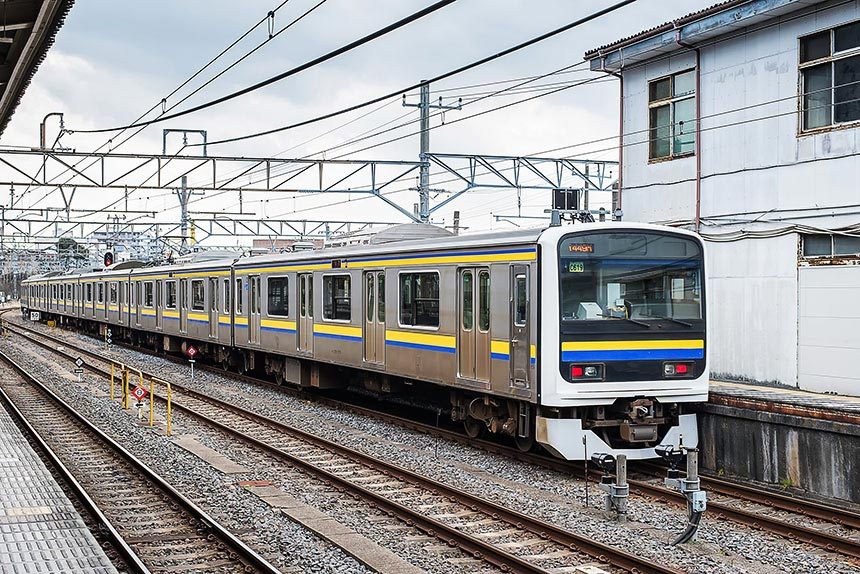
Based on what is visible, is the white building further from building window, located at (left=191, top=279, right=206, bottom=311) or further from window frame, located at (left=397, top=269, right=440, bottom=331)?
A: building window, located at (left=191, top=279, right=206, bottom=311)

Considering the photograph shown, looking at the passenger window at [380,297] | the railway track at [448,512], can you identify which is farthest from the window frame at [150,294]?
the passenger window at [380,297]

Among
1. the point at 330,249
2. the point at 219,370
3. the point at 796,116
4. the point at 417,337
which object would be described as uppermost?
the point at 796,116

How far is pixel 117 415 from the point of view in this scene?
1667 cm

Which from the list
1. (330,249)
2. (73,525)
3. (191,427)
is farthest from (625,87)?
(73,525)

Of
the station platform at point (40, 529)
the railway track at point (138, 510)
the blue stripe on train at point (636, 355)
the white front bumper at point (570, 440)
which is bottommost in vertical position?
the railway track at point (138, 510)

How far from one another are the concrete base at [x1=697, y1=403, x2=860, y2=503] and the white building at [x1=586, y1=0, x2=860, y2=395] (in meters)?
2.51

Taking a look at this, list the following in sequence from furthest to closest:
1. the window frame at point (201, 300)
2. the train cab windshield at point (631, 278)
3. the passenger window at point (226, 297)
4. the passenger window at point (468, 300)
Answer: the window frame at point (201, 300) → the passenger window at point (226, 297) → the passenger window at point (468, 300) → the train cab windshield at point (631, 278)

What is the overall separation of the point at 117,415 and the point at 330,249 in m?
4.59

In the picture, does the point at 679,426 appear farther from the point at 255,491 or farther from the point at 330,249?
the point at 330,249

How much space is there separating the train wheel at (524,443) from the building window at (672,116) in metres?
6.33

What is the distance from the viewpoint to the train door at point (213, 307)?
76.4ft

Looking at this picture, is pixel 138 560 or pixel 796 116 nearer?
pixel 138 560

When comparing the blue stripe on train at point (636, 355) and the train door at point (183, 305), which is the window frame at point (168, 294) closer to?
the train door at point (183, 305)

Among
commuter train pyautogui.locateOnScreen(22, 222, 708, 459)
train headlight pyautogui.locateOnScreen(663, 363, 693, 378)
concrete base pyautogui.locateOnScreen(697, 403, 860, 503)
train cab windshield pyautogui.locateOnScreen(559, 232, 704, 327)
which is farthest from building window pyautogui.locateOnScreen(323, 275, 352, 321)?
concrete base pyautogui.locateOnScreen(697, 403, 860, 503)
